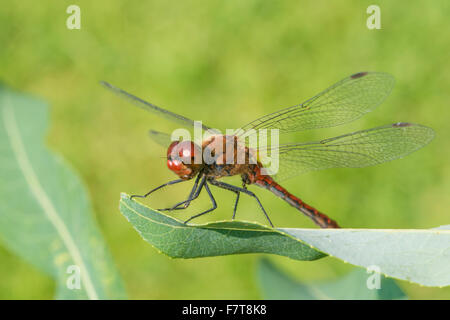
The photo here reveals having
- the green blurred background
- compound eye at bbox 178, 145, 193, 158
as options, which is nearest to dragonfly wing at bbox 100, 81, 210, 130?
compound eye at bbox 178, 145, 193, 158

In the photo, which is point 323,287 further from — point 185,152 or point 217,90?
point 217,90

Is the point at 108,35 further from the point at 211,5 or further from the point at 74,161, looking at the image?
the point at 74,161

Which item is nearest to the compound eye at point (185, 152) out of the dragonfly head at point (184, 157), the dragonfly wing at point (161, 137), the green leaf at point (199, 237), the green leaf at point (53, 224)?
the dragonfly head at point (184, 157)

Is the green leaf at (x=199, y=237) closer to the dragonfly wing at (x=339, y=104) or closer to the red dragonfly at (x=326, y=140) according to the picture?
the red dragonfly at (x=326, y=140)

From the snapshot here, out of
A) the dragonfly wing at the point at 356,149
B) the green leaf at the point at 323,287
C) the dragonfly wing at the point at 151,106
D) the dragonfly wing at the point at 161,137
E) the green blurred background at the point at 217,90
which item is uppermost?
the green blurred background at the point at 217,90

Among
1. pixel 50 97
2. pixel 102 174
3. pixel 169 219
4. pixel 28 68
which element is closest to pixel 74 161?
pixel 102 174

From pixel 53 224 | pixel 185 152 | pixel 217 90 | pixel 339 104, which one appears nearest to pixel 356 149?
pixel 339 104
